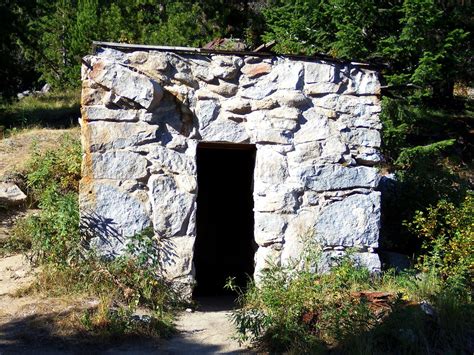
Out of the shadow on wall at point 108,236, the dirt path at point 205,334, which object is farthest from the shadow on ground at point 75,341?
the shadow on wall at point 108,236

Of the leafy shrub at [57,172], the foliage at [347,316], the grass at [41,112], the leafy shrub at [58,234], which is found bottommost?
the foliage at [347,316]

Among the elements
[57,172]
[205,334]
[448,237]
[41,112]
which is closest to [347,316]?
[205,334]

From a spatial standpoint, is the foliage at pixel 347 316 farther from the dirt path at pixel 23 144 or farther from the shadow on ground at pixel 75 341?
the dirt path at pixel 23 144

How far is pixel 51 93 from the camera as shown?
19.7 meters

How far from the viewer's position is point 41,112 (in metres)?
16.9

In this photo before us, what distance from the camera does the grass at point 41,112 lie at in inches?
593

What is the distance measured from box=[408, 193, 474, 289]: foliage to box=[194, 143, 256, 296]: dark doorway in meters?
2.85

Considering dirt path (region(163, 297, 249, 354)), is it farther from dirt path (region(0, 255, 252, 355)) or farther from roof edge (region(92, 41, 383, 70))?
roof edge (region(92, 41, 383, 70))

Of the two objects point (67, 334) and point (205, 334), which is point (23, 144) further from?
point (205, 334)

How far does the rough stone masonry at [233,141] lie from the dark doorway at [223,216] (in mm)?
2940

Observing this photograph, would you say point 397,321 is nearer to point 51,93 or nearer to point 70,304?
point 70,304

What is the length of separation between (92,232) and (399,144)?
23.1 ft

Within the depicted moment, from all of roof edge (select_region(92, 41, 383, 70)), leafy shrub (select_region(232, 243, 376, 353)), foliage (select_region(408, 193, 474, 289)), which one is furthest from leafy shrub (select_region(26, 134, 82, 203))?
foliage (select_region(408, 193, 474, 289))

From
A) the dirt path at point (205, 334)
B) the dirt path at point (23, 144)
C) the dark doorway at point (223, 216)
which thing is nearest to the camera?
the dirt path at point (205, 334)
